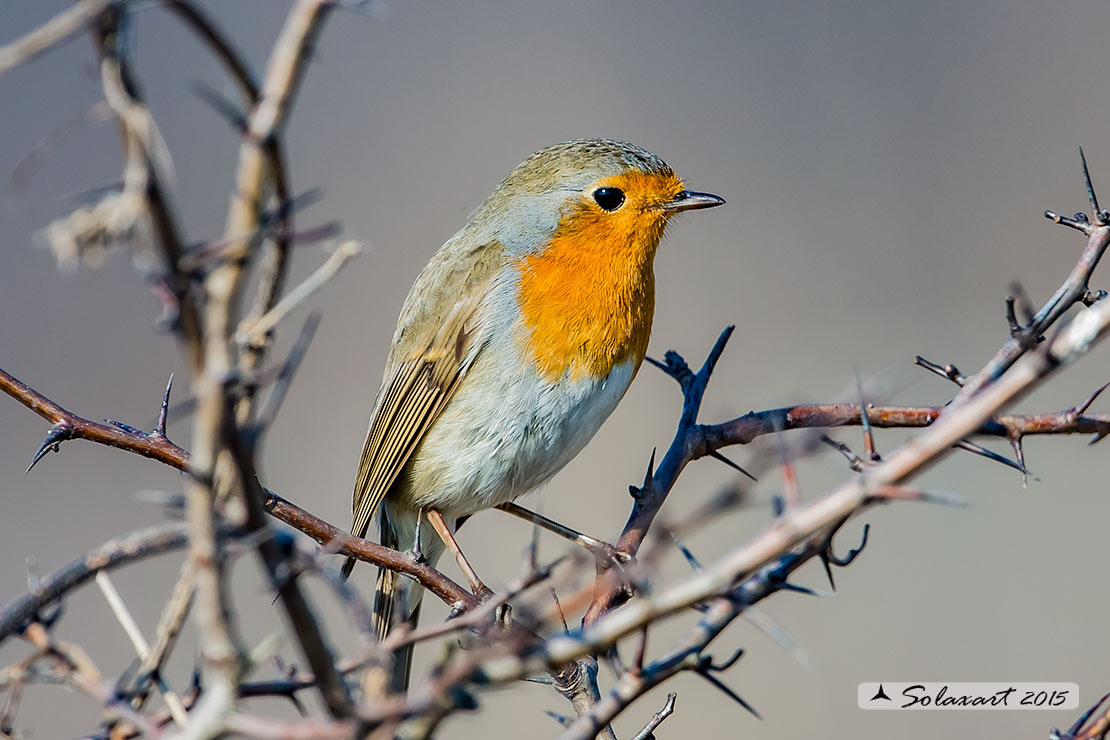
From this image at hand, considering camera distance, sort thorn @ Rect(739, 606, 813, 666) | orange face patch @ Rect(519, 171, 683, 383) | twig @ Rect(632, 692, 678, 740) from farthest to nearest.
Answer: orange face patch @ Rect(519, 171, 683, 383) < twig @ Rect(632, 692, 678, 740) < thorn @ Rect(739, 606, 813, 666)

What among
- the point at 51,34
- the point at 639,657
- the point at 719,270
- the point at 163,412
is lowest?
the point at 639,657

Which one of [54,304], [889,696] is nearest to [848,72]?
[54,304]

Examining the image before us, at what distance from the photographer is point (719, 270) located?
7406mm

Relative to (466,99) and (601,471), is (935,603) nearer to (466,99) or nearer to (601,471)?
(601,471)

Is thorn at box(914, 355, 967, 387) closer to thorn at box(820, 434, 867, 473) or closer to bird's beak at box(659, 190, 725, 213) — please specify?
thorn at box(820, 434, 867, 473)

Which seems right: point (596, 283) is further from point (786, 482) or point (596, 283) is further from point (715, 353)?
point (786, 482)

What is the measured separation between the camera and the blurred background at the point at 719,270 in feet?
17.7

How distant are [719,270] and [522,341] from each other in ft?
15.1

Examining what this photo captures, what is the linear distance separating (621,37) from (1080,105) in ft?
11.5

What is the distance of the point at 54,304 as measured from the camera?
286 inches

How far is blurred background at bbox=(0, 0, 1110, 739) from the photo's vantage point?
212 inches

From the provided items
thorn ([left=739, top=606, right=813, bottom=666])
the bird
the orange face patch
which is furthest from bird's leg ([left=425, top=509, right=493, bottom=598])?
thorn ([left=739, top=606, right=813, bottom=666])

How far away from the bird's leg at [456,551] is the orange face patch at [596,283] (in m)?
0.61

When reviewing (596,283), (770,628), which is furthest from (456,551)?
(770,628)
